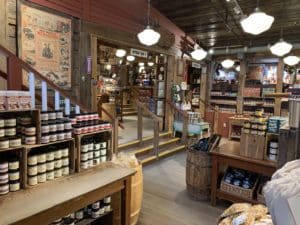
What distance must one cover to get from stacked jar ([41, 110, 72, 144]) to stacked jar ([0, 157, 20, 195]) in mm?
258

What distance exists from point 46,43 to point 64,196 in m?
2.79

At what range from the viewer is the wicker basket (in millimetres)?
3004

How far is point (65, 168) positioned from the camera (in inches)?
83.9

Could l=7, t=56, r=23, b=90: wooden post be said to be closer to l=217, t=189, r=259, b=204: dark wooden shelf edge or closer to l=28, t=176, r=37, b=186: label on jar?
l=28, t=176, r=37, b=186: label on jar

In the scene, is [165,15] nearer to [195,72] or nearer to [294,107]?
[195,72]

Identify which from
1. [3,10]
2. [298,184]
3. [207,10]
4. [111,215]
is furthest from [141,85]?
[298,184]

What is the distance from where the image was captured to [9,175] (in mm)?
1787

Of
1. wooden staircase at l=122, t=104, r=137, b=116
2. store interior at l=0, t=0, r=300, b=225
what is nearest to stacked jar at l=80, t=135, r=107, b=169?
store interior at l=0, t=0, r=300, b=225

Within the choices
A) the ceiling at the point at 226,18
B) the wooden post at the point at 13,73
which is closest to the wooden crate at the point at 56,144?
the wooden post at the point at 13,73

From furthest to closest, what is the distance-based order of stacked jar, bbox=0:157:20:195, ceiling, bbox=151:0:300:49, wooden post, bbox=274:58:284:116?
wooden post, bbox=274:58:284:116, ceiling, bbox=151:0:300:49, stacked jar, bbox=0:157:20:195

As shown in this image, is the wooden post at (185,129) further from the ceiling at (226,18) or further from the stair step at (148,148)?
the ceiling at (226,18)

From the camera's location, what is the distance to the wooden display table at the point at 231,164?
9.42 ft

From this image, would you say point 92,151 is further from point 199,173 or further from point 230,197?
point 230,197

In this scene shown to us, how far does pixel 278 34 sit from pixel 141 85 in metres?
6.44
